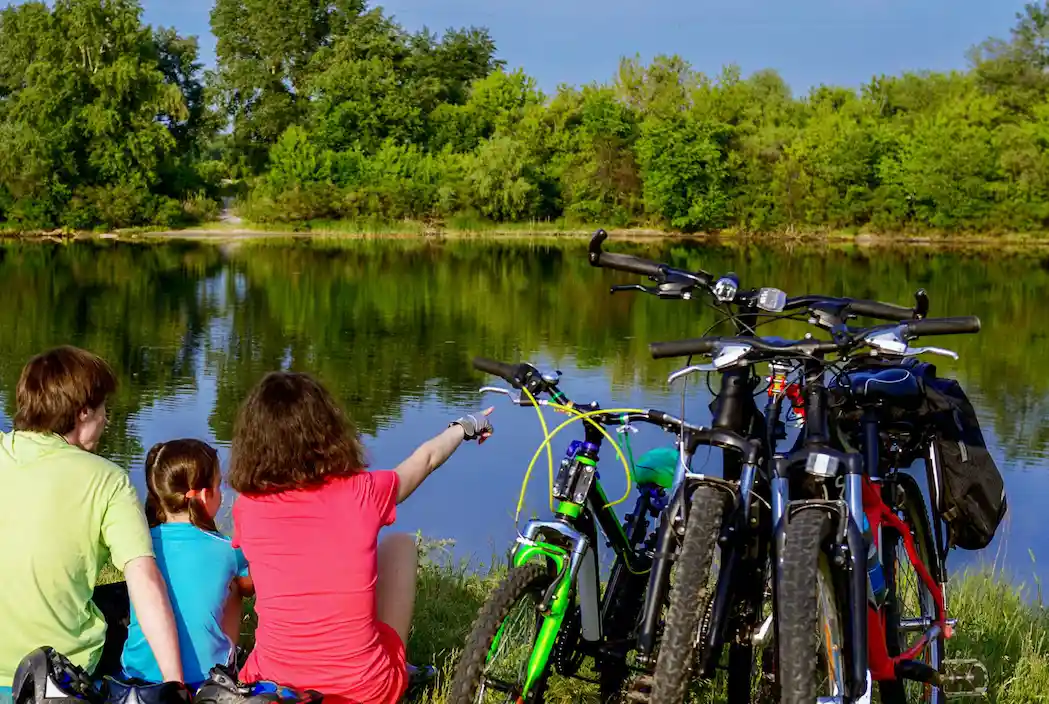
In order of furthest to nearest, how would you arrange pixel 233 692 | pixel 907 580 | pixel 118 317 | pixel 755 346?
pixel 118 317, pixel 907 580, pixel 755 346, pixel 233 692

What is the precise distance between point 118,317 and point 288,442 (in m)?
15.5

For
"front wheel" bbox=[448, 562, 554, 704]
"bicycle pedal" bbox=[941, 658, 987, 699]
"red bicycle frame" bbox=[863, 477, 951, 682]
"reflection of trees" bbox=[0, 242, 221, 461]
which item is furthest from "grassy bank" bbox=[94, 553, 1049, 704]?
"reflection of trees" bbox=[0, 242, 221, 461]

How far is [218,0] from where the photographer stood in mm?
57000

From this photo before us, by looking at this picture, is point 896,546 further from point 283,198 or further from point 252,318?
point 283,198

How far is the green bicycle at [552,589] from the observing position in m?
2.59

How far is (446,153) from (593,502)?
152 feet

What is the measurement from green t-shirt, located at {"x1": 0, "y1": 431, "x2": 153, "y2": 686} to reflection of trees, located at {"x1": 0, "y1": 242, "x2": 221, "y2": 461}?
6152 mm

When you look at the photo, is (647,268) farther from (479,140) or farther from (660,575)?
(479,140)

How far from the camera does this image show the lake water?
866cm

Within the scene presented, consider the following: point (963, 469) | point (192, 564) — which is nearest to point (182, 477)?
point (192, 564)

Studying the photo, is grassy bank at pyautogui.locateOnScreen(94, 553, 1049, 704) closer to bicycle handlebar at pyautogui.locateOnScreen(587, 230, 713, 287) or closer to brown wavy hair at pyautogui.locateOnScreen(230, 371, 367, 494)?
brown wavy hair at pyautogui.locateOnScreen(230, 371, 367, 494)

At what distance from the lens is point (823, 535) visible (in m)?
2.44

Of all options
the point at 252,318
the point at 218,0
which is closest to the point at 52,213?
the point at 218,0

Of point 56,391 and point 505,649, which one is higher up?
point 56,391
